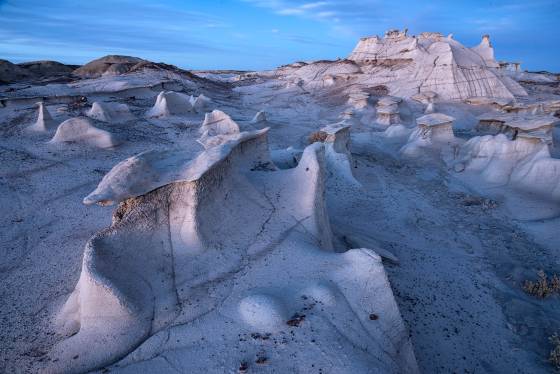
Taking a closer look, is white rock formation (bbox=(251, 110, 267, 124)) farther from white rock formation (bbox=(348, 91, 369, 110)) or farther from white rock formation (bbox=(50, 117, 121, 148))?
white rock formation (bbox=(348, 91, 369, 110))

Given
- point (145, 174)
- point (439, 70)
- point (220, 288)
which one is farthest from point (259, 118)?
point (439, 70)

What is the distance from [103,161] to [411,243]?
6.47 metres

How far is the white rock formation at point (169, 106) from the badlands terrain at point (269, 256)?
2816mm

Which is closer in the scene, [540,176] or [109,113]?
[540,176]

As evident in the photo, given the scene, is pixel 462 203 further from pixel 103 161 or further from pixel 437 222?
pixel 103 161

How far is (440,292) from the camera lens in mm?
4484

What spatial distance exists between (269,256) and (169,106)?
10355mm

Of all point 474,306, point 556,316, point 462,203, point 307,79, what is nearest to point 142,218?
point 474,306

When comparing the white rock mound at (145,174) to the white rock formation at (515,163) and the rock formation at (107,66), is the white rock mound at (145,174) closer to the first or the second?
the white rock formation at (515,163)

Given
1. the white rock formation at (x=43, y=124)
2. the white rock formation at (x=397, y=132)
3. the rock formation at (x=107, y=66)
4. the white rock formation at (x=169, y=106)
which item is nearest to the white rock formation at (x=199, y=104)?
the white rock formation at (x=169, y=106)

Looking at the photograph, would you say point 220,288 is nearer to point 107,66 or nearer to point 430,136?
point 430,136

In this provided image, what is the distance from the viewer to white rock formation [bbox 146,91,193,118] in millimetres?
12148

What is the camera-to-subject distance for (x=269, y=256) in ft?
11.6

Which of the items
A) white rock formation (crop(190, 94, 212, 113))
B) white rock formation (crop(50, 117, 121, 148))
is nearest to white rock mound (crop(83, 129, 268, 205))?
white rock formation (crop(50, 117, 121, 148))
